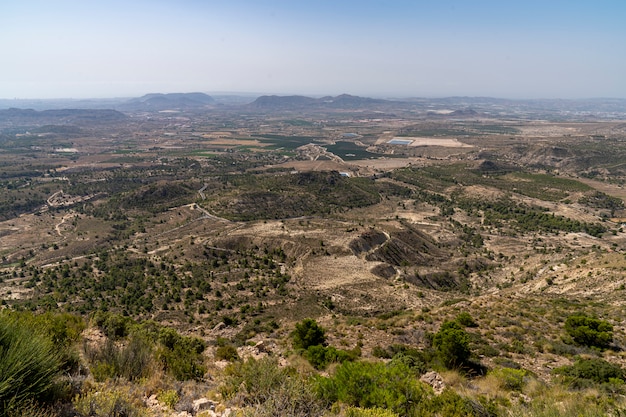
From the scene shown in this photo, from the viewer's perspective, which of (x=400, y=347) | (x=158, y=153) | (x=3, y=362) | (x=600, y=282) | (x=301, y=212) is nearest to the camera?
(x=3, y=362)

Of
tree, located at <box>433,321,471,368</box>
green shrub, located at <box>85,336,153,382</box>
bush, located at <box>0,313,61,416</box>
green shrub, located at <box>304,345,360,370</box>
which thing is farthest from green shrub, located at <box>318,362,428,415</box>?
bush, located at <box>0,313,61,416</box>

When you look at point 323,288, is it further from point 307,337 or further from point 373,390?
point 373,390

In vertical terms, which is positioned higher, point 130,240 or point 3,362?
point 3,362

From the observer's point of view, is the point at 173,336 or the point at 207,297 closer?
the point at 173,336

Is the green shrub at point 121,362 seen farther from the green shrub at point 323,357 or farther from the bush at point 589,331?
the bush at point 589,331

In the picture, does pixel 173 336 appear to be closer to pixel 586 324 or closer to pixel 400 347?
pixel 400 347

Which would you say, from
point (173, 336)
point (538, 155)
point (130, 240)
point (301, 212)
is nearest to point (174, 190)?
point (130, 240)

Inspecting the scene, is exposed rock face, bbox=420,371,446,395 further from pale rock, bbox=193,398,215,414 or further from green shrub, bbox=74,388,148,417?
green shrub, bbox=74,388,148,417

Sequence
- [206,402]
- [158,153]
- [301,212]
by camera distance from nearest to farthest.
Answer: [206,402]
[301,212]
[158,153]
